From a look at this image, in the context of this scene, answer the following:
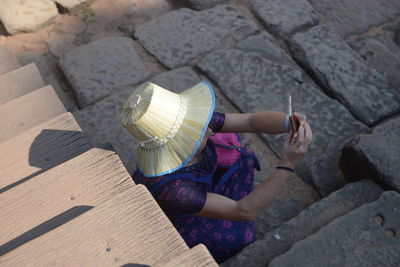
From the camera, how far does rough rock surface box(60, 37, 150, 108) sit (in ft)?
9.70

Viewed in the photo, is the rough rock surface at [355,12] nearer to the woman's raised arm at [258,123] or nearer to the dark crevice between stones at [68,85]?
the woman's raised arm at [258,123]

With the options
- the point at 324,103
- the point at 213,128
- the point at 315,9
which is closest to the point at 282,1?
the point at 315,9

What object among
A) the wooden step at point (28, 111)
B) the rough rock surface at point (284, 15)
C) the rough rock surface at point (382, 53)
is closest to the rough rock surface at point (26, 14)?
the wooden step at point (28, 111)

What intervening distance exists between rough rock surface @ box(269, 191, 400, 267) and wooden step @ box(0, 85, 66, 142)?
3.92 feet

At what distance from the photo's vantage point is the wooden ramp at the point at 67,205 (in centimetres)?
124

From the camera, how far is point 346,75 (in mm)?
2951

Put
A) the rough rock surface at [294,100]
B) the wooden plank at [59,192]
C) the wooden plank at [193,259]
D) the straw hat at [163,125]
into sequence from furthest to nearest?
the rough rock surface at [294,100]
the straw hat at [163,125]
the wooden plank at [59,192]
the wooden plank at [193,259]

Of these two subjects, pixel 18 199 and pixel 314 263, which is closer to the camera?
pixel 18 199

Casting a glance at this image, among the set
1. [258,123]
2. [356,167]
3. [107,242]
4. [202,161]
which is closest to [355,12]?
[356,167]

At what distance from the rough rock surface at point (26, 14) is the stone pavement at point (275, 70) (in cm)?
5

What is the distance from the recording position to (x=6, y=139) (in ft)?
6.44

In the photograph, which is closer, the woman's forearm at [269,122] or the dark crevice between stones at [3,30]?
the woman's forearm at [269,122]

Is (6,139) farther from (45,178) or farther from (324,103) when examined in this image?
(324,103)

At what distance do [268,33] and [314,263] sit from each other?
76.7 inches
